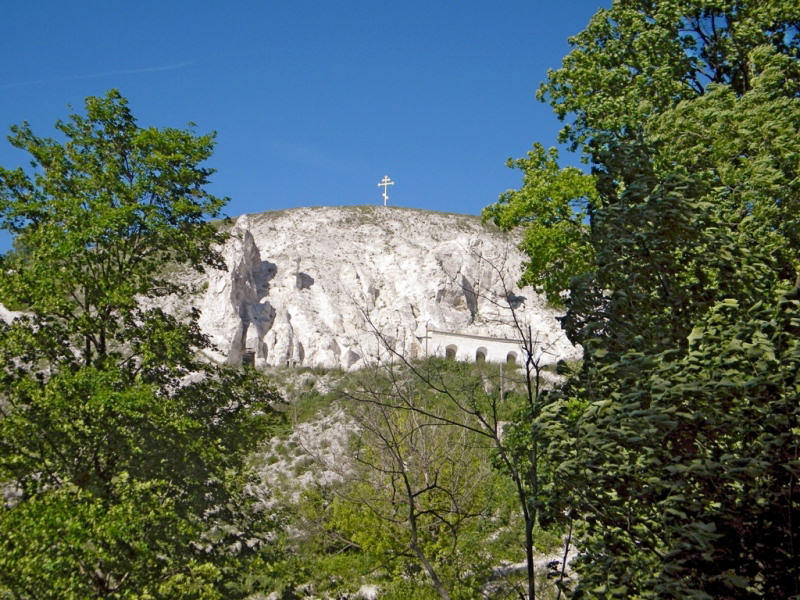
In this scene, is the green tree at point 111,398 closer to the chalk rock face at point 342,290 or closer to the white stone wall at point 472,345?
the chalk rock face at point 342,290

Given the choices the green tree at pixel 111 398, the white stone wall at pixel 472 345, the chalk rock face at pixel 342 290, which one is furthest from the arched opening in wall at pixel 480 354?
the green tree at pixel 111 398

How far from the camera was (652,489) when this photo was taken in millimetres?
5207

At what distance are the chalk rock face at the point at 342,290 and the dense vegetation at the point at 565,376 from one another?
41453 millimetres

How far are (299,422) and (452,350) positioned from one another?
2092 centimetres

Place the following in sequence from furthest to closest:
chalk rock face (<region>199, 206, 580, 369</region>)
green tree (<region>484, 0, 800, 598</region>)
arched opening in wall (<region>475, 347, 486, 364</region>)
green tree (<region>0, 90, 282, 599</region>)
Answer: arched opening in wall (<region>475, 347, 486, 364</region>) < chalk rock face (<region>199, 206, 580, 369</region>) < green tree (<region>0, 90, 282, 599</region>) < green tree (<region>484, 0, 800, 598</region>)

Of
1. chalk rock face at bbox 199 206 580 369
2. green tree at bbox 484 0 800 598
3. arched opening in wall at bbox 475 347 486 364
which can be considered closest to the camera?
green tree at bbox 484 0 800 598

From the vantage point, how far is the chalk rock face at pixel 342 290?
217 feet

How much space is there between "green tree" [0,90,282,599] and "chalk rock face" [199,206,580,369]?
4163cm

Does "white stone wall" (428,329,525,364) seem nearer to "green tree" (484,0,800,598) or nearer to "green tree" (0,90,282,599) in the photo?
"green tree" (0,90,282,599)

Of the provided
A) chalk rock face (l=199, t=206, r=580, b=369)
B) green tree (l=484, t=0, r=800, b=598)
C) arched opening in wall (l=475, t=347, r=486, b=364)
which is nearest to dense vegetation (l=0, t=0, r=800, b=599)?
green tree (l=484, t=0, r=800, b=598)

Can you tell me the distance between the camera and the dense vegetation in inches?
198

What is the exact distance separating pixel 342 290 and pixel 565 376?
67.3 m

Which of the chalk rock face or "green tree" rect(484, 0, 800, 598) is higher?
the chalk rock face

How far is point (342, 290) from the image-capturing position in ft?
242
